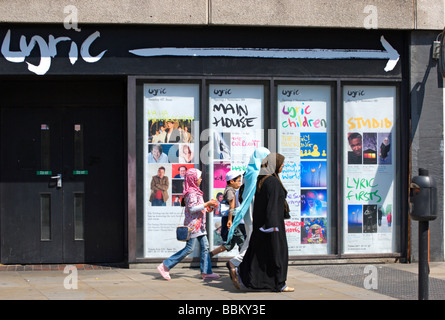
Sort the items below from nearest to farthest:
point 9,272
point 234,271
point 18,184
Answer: point 234,271 < point 9,272 < point 18,184

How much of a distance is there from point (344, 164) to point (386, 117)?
3.41 ft

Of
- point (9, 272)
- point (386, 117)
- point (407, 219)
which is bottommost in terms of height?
point (9, 272)

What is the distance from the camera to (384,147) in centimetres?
1136

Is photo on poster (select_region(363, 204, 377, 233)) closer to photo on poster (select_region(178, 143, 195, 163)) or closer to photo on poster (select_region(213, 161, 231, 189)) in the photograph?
photo on poster (select_region(213, 161, 231, 189))

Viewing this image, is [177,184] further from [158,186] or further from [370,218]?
[370,218]

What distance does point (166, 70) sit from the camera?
35.5 ft

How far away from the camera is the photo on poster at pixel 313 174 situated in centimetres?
1121

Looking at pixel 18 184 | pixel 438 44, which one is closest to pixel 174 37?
pixel 18 184

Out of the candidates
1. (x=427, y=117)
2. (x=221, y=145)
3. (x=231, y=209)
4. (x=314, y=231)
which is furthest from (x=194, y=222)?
(x=427, y=117)

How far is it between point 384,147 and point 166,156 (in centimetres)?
354

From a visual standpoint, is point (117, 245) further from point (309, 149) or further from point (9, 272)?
point (309, 149)

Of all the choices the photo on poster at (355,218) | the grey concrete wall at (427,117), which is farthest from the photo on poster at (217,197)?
the grey concrete wall at (427,117)

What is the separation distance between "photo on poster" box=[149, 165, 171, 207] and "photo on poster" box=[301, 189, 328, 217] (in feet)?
7.21

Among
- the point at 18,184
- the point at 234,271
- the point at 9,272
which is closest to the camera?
the point at 234,271
